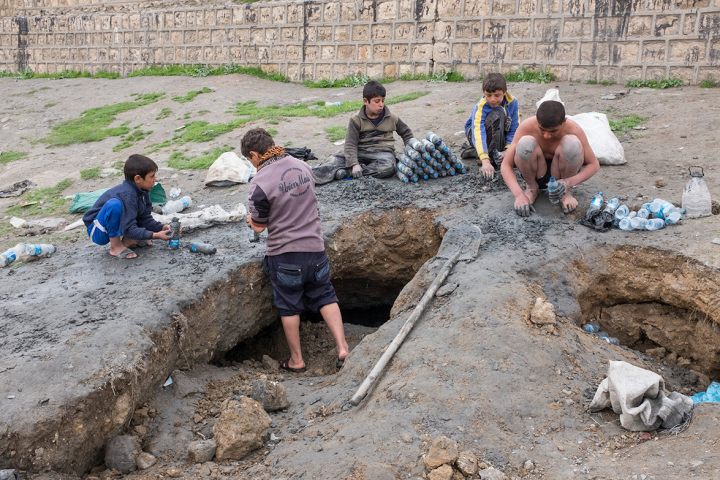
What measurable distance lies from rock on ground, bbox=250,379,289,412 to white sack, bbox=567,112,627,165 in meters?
3.84

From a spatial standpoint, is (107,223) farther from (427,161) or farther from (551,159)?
(551,159)

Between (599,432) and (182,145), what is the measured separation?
6.94 metres

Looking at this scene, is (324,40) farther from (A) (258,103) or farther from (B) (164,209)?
(B) (164,209)

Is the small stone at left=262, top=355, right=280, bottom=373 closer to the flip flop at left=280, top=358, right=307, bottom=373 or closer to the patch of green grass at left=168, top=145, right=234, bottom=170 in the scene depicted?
the flip flop at left=280, top=358, right=307, bottom=373

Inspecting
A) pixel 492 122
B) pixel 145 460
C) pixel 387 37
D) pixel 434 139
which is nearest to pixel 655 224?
pixel 492 122

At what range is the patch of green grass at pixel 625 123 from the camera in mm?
6516

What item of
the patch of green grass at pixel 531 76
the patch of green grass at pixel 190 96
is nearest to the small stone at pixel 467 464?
the patch of green grass at pixel 531 76

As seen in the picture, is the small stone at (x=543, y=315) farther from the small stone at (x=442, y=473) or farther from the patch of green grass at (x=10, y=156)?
the patch of green grass at (x=10, y=156)

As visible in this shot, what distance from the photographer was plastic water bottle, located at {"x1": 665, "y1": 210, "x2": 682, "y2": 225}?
4.24 m

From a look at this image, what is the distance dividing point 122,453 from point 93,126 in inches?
339

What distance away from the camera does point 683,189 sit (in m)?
4.68

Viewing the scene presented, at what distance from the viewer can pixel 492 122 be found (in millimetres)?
5395

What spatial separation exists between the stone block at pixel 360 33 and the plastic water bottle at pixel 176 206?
6.32m

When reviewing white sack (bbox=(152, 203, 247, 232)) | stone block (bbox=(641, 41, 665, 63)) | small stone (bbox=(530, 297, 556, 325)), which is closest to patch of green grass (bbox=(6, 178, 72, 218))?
white sack (bbox=(152, 203, 247, 232))
